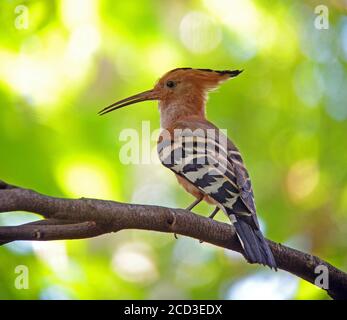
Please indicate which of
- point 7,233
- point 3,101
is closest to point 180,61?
point 3,101

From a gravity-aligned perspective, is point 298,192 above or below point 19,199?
above

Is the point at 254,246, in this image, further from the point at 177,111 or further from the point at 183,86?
the point at 183,86

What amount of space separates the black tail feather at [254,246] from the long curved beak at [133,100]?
109cm

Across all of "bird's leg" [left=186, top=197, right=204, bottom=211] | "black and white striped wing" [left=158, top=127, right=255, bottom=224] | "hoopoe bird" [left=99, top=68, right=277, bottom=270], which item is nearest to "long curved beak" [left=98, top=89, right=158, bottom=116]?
"hoopoe bird" [left=99, top=68, right=277, bottom=270]

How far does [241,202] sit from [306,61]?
1312 mm

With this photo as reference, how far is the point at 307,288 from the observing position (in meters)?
2.95

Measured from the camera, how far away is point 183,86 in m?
3.73

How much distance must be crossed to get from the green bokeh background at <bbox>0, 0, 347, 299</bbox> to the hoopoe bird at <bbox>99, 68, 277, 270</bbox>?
0.08 metres

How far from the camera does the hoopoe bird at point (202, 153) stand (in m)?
2.59

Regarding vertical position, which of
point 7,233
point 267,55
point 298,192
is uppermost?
point 267,55

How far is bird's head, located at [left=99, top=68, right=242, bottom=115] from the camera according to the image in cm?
363

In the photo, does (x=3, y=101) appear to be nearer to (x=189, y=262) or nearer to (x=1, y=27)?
(x=1, y=27)

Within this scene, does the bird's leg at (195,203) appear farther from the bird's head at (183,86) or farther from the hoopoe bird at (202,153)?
the bird's head at (183,86)

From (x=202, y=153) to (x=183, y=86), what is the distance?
0.83m
